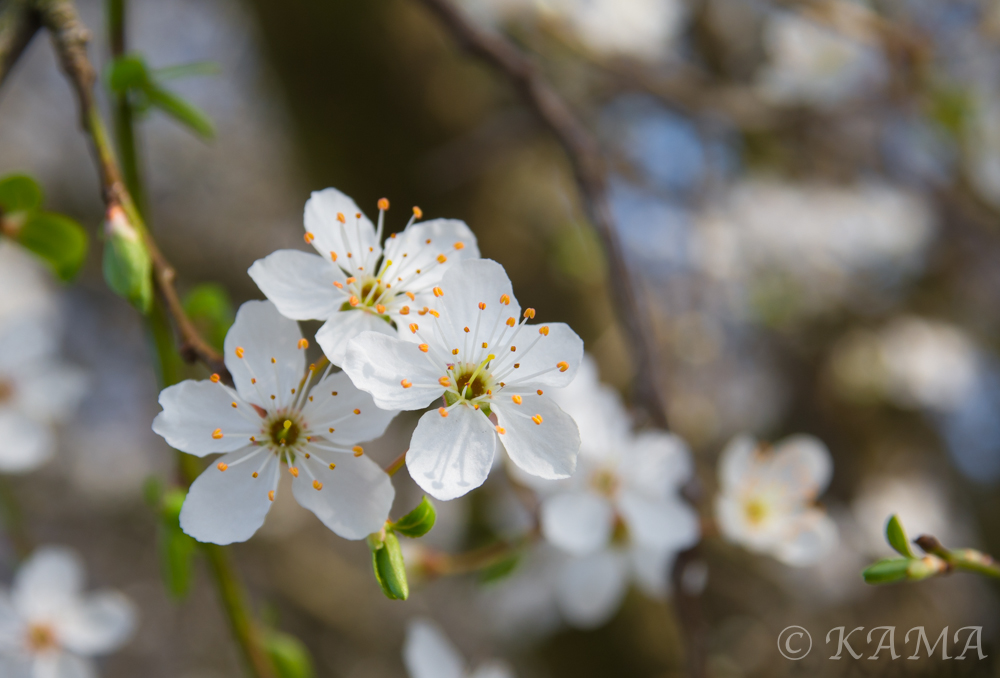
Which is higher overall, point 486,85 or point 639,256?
point 486,85

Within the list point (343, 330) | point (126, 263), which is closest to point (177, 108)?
point (126, 263)

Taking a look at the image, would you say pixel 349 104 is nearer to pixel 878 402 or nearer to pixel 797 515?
pixel 797 515

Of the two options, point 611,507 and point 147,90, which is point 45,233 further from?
point 611,507

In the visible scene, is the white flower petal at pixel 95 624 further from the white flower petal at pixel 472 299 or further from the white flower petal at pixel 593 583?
the white flower petal at pixel 472 299

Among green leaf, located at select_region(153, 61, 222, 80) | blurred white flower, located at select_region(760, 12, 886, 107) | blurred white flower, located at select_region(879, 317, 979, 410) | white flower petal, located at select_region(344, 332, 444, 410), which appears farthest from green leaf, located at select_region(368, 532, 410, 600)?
blurred white flower, located at select_region(879, 317, 979, 410)

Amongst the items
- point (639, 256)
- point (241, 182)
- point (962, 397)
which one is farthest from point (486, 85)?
point (241, 182)

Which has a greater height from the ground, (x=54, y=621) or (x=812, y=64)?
(x=812, y=64)

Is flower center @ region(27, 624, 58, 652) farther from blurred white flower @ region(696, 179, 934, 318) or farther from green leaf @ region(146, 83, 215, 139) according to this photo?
blurred white flower @ region(696, 179, 934, 318)
